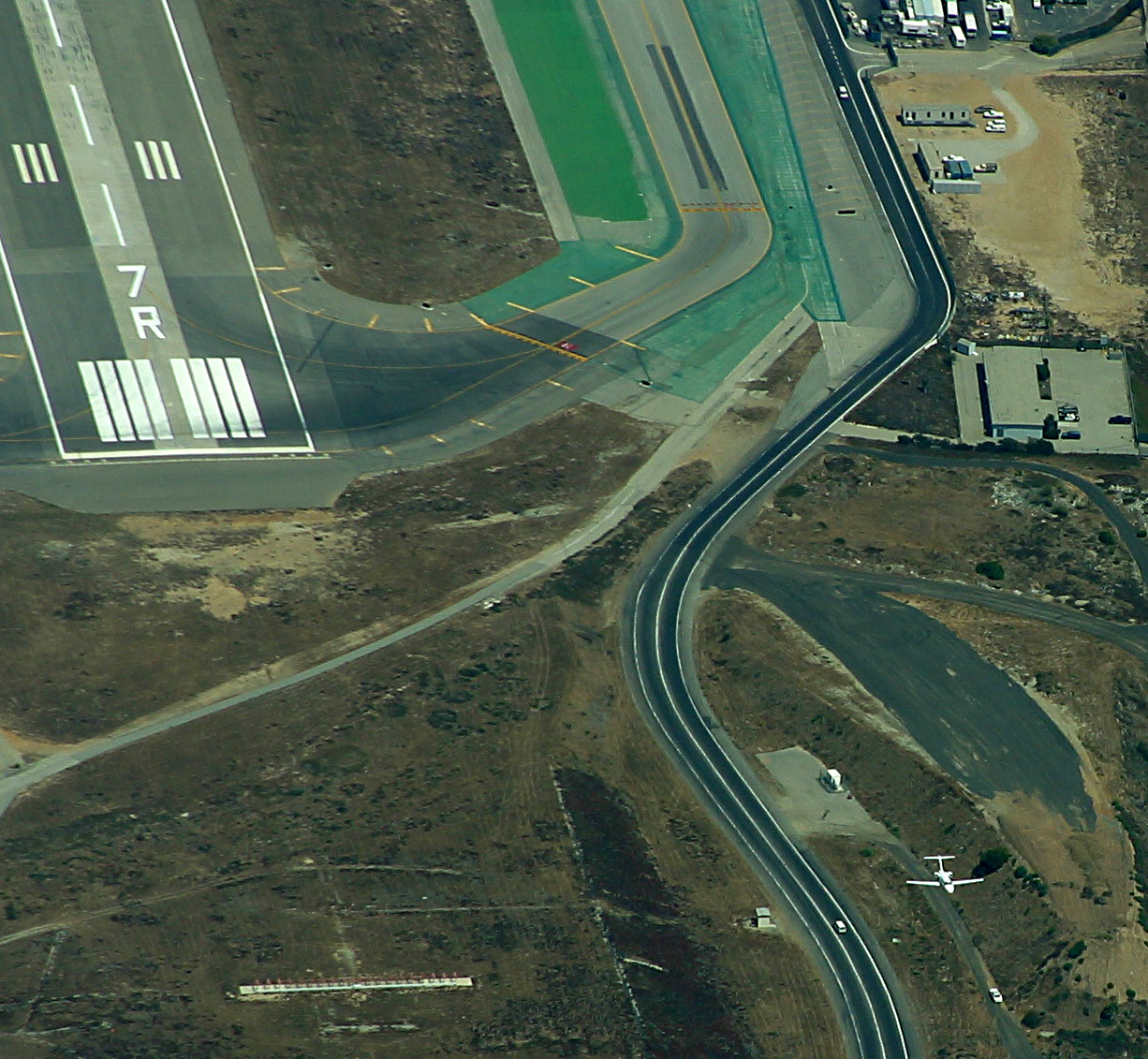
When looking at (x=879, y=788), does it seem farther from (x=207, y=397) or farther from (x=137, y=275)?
(x=137, y=275)

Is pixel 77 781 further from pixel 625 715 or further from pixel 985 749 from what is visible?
pixel 985 749

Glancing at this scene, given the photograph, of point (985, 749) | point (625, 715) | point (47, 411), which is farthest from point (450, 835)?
point (47, 411)

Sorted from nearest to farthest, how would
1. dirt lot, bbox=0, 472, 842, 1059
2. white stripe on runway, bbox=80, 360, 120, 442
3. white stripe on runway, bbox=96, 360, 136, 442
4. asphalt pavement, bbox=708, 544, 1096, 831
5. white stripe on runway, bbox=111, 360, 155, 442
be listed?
1. dirt lot, bbox=0, 472, 842, 1059
2. asphalt pavement, bbox=708, 544, 1096, 831
3. white stripe on runway, bbox=80, 360, 120, 442
4. white stripe on runway, bbox=96, 360, 136, 442
5. white stripe on runway, bbox=111, 360, 155, 442

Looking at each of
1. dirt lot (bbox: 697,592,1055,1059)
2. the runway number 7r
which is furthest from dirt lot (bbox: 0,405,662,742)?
the runway number 7r

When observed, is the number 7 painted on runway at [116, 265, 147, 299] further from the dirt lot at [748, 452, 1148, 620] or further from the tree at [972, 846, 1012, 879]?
the tree at [972, 846, 1012, 879]

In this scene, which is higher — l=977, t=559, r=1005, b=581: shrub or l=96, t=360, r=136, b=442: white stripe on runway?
l=96, t=360, r=136, b=442: white stripe on runway

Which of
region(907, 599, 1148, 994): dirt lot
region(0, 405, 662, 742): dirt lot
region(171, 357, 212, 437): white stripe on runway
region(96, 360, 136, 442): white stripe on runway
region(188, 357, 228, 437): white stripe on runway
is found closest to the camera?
region(907, 599, 1148, 994): dirt lot

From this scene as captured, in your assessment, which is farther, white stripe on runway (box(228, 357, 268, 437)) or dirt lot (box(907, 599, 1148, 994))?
white stripe on runway (box(228, 357, 268, 437))

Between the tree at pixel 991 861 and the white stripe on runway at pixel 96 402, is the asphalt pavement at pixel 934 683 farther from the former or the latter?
the white stripe on runway at pixel 96 402
